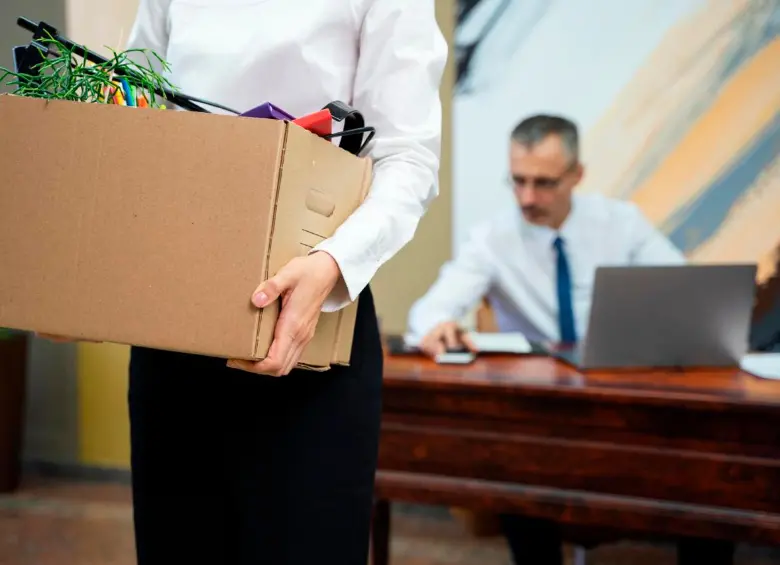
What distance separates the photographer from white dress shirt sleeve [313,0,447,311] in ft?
2.54

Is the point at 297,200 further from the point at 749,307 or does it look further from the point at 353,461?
→ the point at 749,307

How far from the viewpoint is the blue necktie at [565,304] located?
246cm

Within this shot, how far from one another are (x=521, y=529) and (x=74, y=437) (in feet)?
7.28

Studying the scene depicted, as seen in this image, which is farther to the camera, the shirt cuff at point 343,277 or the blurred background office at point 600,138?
the blurred background office at point 600,138

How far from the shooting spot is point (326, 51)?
31.4 inches

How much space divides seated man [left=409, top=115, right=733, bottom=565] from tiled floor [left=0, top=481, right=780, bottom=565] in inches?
30.2

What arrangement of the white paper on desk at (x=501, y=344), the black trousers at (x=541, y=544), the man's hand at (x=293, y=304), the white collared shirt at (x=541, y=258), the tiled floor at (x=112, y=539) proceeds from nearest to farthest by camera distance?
the man's hand at (x=293, y=304), the black trousers at (x=541, y=544), the white paper on desk at (x=501, y=344), the tiled floor at (x=112, y=539), the white collared shirt at (x=541, y=258)

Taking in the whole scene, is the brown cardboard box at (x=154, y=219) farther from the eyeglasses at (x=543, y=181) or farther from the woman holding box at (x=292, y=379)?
the eyeglasses at (x=543, y=181)

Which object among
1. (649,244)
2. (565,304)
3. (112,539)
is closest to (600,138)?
(649,244)

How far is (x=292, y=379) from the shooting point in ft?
2.45

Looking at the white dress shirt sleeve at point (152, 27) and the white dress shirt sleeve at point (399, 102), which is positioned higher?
the white dress shirt sleeve at point (152, 27)

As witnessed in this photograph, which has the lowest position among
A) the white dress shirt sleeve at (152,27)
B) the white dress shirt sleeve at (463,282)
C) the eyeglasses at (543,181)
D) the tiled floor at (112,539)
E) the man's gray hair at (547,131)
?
the tiled floor at (112,539)

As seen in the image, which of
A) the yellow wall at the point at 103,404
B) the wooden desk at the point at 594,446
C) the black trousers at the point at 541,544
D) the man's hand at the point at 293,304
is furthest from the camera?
the yellow wall at the point at 103,404

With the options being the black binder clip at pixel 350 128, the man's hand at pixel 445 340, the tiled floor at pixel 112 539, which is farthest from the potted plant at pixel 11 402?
the black binder clip at pixel 350 128
